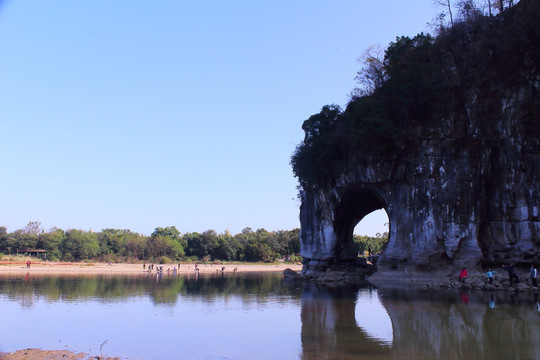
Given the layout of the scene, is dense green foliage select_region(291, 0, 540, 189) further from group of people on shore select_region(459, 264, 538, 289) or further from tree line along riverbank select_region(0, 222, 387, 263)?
tree line along riverbank select_region(0, 222, 387, 263)

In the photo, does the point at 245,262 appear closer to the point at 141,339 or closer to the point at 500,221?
the point at 500,221

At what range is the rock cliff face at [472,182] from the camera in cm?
2461

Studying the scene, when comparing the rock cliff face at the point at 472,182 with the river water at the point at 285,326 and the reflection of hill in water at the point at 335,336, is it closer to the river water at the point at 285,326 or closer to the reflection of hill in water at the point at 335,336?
the river water at the point at 285,326

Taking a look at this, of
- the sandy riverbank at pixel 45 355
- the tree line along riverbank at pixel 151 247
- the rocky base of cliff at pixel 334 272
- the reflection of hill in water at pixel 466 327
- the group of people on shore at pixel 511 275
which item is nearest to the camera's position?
the sandy riverbank at pixel 45 355

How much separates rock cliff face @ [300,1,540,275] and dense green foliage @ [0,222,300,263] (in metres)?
49.7

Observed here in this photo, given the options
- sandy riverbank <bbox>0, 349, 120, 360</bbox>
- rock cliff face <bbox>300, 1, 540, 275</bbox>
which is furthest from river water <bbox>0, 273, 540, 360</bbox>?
rock cliff face <bbox>300, 1, 540, 275</bbox>

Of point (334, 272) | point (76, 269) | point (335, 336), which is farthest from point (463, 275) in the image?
point (76, 269)

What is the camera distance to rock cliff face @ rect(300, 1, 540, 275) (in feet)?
80.7

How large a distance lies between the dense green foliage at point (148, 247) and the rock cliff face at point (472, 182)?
49688 mm

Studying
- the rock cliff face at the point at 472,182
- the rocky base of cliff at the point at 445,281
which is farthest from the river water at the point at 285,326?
the rock cliff face at the point at 472,182

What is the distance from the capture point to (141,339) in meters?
11.9

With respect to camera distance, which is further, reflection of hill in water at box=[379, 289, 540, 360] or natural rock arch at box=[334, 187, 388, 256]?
natural rock arch at box=[334, 187, 388, 256]

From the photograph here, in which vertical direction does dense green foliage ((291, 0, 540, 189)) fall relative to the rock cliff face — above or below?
above

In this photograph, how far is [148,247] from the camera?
246 ft
